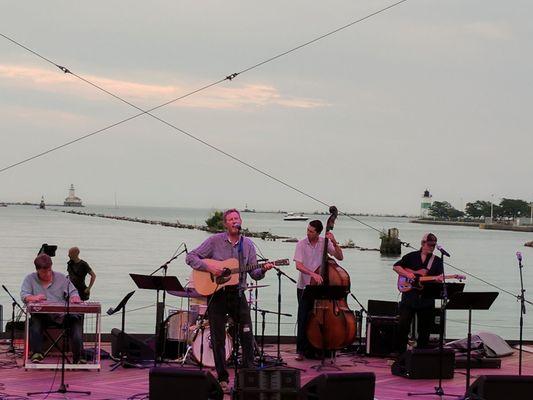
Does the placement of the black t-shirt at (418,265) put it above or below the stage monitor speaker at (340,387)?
above

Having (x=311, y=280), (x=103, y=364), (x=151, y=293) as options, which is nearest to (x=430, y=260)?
(x=311, y=280)

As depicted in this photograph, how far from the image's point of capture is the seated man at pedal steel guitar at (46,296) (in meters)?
11.6

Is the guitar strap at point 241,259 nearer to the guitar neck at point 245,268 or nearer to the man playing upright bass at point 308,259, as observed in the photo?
the guitar neck at point 245,268

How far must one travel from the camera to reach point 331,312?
11.6 metres

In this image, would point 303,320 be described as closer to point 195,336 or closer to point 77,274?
point 195,336

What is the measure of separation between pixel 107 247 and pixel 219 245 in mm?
53757

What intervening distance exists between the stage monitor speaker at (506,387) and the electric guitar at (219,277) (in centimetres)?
248

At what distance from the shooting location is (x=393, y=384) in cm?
1099

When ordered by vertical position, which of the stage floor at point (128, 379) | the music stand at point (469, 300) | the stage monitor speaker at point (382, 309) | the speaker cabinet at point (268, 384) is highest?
the music stand at point (469, 300)

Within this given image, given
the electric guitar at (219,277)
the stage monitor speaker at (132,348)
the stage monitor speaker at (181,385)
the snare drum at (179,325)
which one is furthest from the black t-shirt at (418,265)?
the stage monitor speaker at (181,385)

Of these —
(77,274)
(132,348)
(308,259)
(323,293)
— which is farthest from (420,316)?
(77,274)

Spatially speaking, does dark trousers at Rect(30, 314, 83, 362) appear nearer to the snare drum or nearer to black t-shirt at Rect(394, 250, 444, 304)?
the snare drum

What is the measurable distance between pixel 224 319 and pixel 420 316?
288 centimetres

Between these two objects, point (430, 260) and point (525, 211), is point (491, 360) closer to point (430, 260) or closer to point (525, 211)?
point (430, 260)
